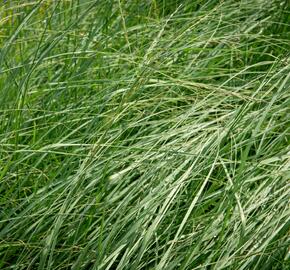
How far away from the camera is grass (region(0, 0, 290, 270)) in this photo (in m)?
2.26

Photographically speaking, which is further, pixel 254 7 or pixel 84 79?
pixel 254 7

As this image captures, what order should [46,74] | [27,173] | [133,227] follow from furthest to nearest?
[46,74]
[27,173]
[133,227]

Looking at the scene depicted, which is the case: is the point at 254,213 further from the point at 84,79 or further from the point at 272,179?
the point at 84,79

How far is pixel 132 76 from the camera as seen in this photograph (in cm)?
282

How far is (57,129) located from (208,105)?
20.2 inches

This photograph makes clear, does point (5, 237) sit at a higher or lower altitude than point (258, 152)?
lower

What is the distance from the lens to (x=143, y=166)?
249cm

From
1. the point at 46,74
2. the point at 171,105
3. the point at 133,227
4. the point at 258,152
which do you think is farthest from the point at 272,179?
the point at 46,74

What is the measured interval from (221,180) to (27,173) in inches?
24.1

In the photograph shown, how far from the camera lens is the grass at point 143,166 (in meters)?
2.26

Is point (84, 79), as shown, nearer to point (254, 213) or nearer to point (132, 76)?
point (132, 76)

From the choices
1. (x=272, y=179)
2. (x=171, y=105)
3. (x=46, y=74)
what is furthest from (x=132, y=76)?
(x=272, y=179)

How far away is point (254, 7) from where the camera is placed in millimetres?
3400

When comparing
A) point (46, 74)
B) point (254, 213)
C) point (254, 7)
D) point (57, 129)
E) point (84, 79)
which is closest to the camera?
point (254, 213)
